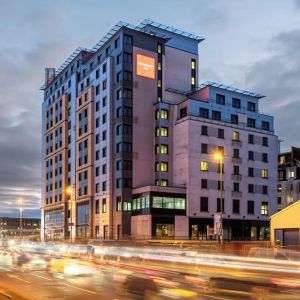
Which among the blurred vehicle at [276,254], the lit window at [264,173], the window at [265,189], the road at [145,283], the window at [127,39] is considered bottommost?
the road at [145,283]

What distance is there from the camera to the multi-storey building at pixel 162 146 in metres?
98.6

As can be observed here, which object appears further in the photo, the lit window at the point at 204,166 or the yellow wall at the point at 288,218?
the lit window at the point at 204,166

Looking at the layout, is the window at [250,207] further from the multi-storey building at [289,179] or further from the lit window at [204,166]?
the multi-storey building at [289,179]

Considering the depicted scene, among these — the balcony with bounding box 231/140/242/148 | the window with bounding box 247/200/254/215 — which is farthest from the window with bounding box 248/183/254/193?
Answer: the balcony with bounding box 231/140/242/148

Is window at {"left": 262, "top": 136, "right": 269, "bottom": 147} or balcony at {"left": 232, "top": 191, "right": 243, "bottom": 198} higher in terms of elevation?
window at {"left": 262, "top": 136, "right": 269, "bottom": 147}

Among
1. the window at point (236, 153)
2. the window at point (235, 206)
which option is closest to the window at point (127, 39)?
the window at point (236, 153)

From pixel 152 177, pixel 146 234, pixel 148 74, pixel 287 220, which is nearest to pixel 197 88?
pixel 148 74

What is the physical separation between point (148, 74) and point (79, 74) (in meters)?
23.7

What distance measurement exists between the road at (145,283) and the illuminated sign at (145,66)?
6935cm

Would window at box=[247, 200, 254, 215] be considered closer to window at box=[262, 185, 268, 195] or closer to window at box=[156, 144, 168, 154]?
window at box=[262, 185, 268, 195]

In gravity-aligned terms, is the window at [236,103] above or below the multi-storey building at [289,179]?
above

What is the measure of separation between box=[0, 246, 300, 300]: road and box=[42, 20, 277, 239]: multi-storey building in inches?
2294

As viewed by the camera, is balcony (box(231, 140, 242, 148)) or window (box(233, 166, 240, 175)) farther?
balcony (box(231, 140, 242, 148))

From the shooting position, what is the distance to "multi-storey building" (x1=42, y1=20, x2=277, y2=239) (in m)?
98.6
